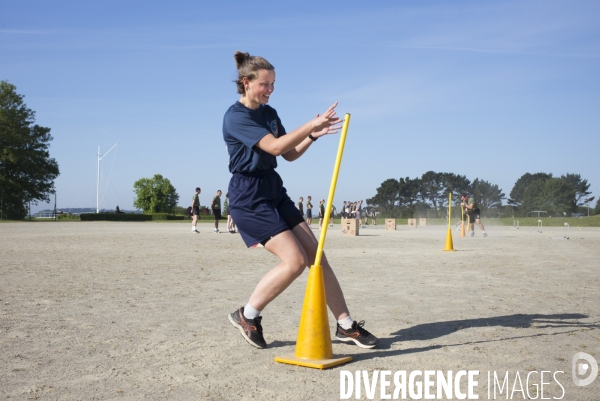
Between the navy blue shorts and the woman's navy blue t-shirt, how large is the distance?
8cm

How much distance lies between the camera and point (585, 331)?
5035mm

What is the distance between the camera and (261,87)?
4316 millimetres

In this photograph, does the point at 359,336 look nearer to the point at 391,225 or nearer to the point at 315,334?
the point at 315,334

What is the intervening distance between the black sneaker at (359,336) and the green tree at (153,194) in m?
124

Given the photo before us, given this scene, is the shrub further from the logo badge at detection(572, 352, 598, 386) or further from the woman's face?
the logo badge at detection(572, 352, 598, 386)

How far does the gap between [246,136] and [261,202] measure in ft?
1.70

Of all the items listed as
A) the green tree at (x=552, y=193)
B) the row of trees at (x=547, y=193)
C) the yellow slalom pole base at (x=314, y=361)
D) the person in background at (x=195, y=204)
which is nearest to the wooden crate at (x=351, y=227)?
the person in background at (x=195, y=204)

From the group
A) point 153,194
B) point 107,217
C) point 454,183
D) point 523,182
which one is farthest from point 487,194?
point 153,194

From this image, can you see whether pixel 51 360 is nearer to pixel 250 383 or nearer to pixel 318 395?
pixel 250 383

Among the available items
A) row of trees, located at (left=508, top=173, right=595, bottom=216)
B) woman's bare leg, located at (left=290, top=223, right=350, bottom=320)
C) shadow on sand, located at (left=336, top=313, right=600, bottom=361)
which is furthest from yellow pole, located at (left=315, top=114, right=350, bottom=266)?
row of trees, located at (left=508, top=173, right=595, bottom=216)

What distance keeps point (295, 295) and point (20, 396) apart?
4350 mm

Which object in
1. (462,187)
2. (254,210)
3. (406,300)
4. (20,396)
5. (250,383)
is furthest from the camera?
(462,187)

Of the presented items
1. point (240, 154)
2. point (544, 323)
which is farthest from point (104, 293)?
point (544, 323)

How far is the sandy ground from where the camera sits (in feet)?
11.5
